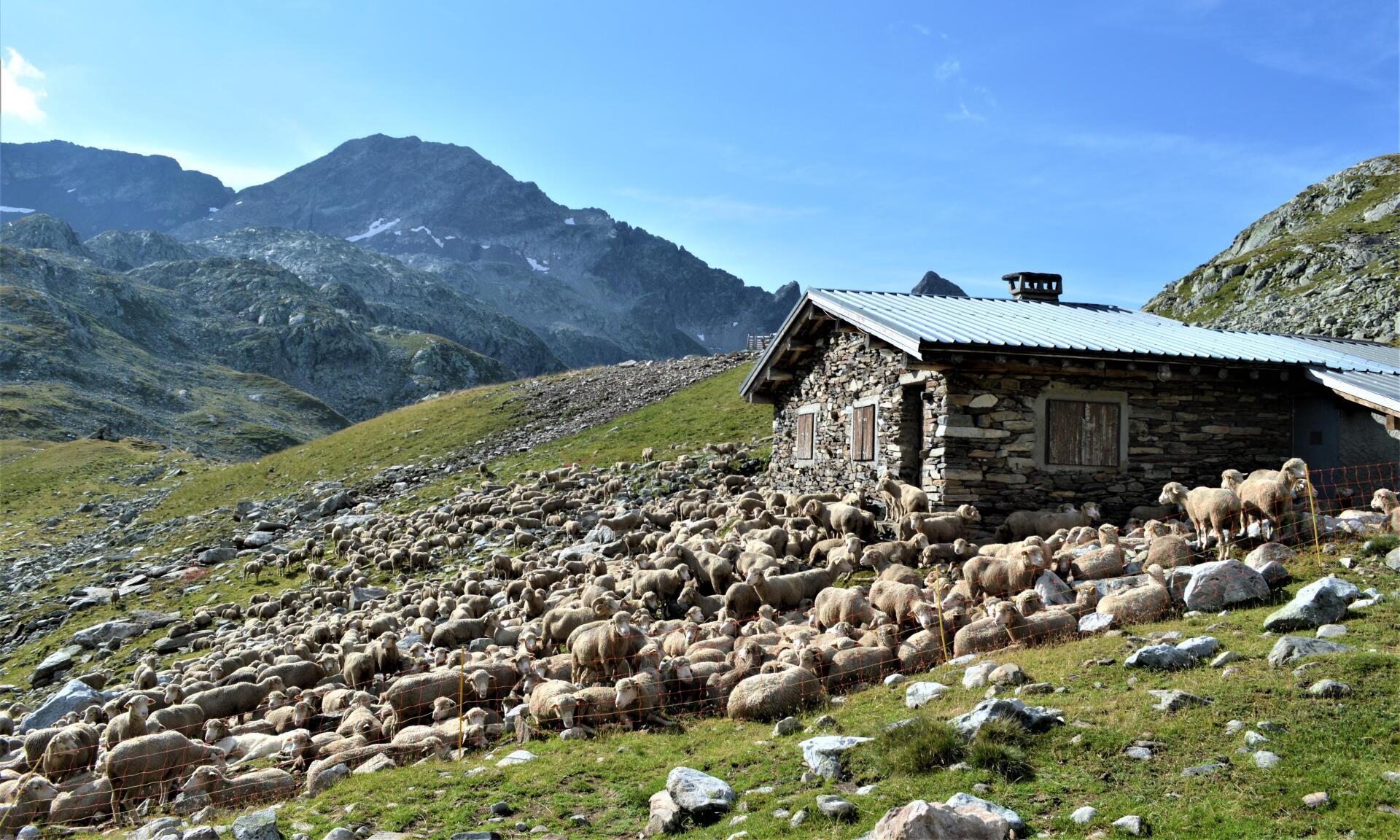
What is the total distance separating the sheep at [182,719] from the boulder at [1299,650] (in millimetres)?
13933

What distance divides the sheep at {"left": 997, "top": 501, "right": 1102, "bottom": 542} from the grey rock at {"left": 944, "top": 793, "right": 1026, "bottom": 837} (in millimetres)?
11140

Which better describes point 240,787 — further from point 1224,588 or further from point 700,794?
point 1224,588

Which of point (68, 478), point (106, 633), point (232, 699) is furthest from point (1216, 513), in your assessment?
point (68, 478)

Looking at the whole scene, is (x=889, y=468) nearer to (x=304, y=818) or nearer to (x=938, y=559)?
(x=938, y=559)

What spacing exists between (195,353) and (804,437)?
131 meters

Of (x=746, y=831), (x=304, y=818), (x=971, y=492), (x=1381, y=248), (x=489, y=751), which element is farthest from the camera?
(x=1381, y=248)

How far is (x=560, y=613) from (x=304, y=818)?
5.84 metres

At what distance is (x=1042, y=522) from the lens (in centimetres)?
1719

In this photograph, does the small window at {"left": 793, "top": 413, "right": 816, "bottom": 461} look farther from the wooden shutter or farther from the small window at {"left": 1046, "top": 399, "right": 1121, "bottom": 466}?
the small window at {"left": 1046, "top": 399, "right": 1121, "bottom": 466}

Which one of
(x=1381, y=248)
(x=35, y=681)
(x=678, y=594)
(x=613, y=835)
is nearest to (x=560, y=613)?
(x=678, y=594)

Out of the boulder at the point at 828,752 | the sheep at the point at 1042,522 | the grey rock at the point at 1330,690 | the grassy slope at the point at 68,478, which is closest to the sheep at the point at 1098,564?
the sheep at the point at 1042,522

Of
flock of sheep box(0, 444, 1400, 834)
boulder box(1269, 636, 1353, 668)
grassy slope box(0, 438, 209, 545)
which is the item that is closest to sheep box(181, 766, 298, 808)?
flock of sheep box(0, 444, 1400, 834)

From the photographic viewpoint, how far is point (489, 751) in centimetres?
1053

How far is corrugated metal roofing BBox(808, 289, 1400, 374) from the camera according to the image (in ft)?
59.0
